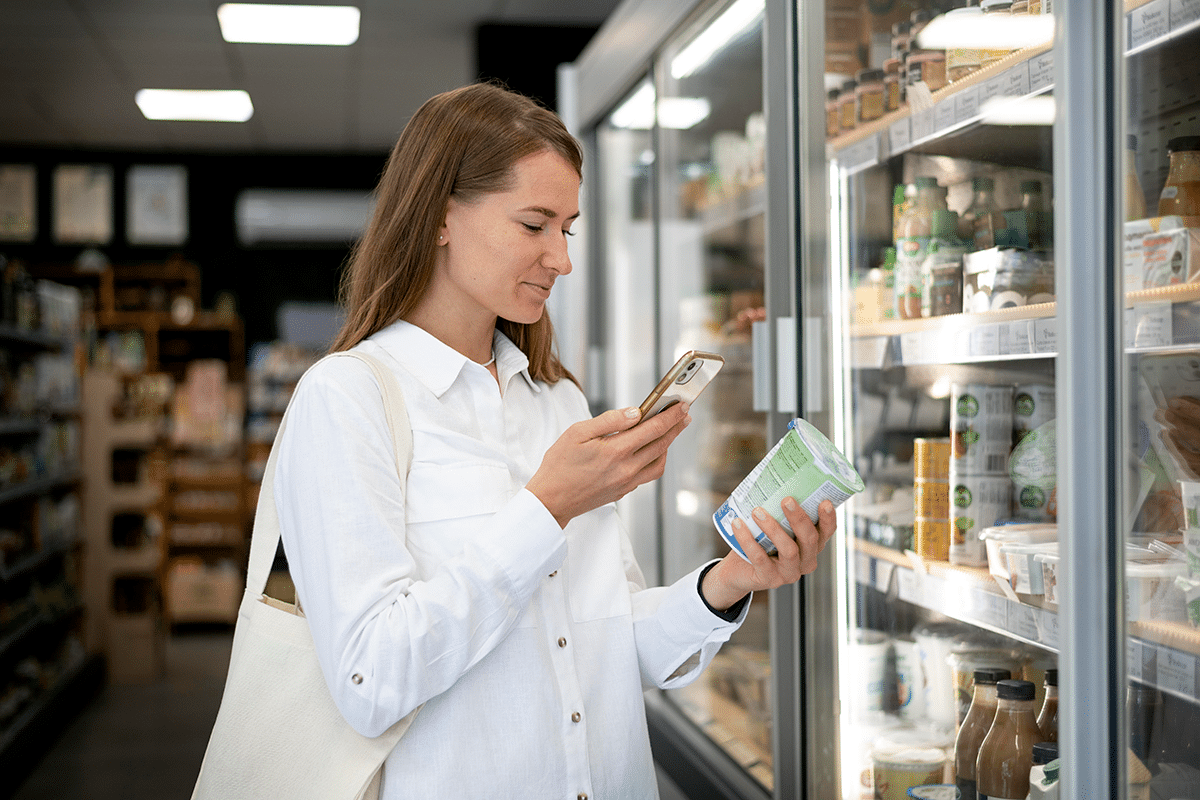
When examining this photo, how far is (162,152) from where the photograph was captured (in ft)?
28.0

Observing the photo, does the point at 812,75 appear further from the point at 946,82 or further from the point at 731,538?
the point at 731,538

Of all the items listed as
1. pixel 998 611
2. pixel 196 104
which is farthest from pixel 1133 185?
pixel 196 104

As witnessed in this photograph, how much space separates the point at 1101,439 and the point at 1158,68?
1.56 ft

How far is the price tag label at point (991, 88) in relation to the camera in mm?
1556

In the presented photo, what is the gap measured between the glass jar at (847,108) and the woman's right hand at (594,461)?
1.09 meters

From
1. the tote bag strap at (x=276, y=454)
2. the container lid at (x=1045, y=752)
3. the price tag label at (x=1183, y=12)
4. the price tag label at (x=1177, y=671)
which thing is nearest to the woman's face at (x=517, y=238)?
the tote bag strap at (x=276, y=454)

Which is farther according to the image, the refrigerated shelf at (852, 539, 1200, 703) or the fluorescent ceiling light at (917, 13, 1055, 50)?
the fluorescent ceiling light at (917, 13, 1055, 50)

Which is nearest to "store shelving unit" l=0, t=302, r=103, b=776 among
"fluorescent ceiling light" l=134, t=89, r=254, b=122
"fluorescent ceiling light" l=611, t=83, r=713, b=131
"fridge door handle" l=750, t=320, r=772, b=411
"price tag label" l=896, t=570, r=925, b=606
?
"fluorescent ceiling light" l=134, t=89, r=254, b=122

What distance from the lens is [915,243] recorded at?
189 cm

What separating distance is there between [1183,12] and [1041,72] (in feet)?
0.72

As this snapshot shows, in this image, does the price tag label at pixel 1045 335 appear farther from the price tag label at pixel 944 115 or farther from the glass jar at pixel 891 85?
the glass jar at pixel 891 85

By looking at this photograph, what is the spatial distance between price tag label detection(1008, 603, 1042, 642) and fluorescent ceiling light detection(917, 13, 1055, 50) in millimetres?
797

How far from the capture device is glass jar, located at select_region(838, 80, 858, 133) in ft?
6.81

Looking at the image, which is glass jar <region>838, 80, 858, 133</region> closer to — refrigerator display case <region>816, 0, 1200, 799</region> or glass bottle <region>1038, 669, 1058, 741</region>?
refrigerator display case <region>816, 0, 1200, 799</region>
